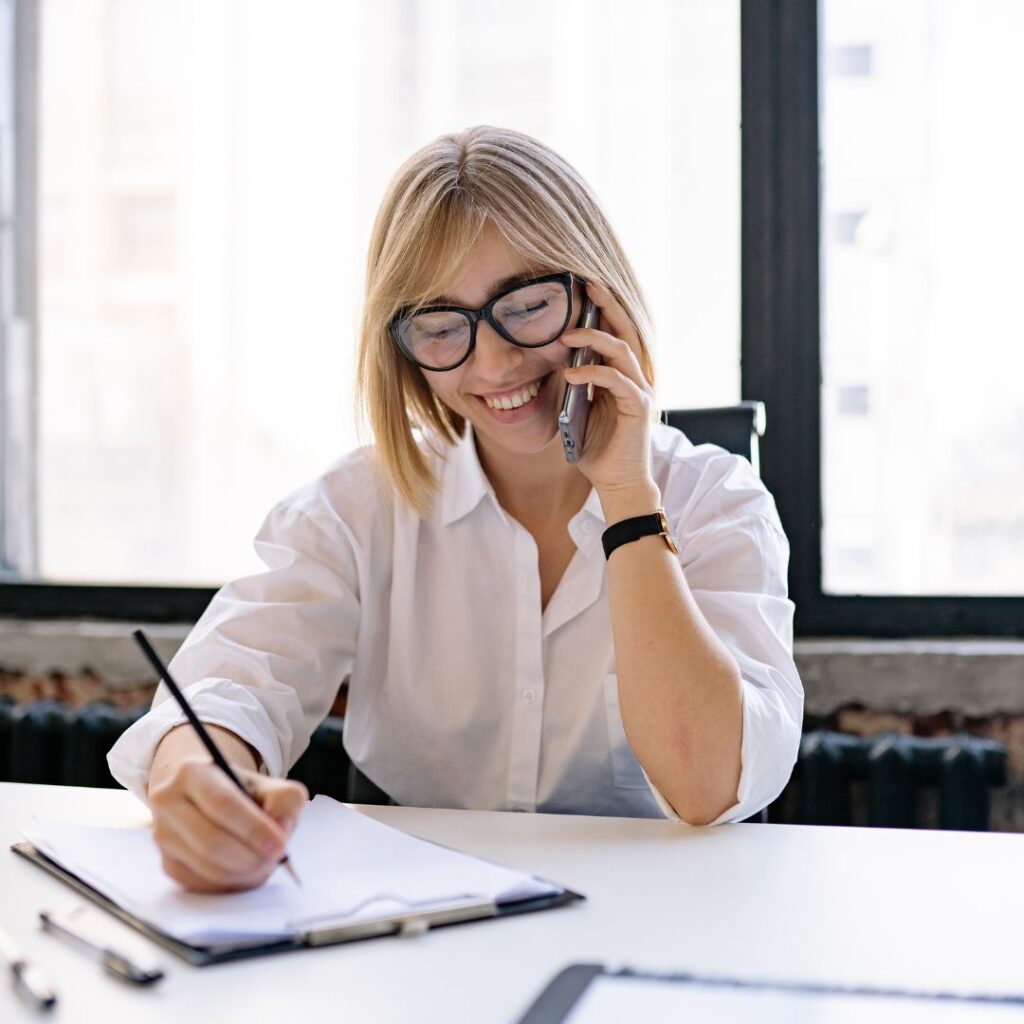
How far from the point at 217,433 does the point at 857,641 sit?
120 centimetres

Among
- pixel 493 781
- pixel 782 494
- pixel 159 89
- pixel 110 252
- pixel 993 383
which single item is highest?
pixel 159 89

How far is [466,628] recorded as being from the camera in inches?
57.1

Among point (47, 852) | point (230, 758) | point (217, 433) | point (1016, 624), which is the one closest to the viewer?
point (47, 852)

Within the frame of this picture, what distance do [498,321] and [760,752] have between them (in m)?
0.53

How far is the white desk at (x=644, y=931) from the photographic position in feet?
2.23

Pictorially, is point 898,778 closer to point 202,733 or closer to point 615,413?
point 615,413

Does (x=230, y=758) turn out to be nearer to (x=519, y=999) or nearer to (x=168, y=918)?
(x=168, y=918)

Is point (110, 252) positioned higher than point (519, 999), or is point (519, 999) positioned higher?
point (110, 252)

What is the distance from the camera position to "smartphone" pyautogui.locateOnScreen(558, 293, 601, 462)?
1301mm

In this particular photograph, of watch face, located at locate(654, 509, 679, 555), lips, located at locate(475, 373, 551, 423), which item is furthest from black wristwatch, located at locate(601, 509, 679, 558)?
lips, located at locate(475, 373, 551, 423)

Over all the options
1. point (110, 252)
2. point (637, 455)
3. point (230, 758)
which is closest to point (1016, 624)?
point (637, 455)

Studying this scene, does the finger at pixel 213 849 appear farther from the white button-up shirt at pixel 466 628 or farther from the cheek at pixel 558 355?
the cheek at pixel 558 355

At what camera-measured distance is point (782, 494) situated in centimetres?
200

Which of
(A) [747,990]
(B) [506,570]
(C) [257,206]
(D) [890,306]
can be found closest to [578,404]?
(B) [506,570]
